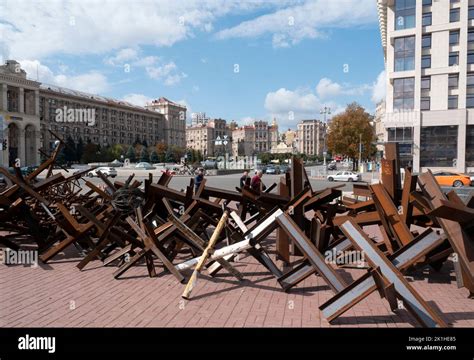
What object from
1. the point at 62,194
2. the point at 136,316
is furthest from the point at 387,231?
the point at 62,194

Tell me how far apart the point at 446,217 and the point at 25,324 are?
17.2 ft

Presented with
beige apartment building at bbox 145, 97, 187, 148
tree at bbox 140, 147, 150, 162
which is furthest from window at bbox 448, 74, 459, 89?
beige apartment building at bbox 145, 97, 187, 148

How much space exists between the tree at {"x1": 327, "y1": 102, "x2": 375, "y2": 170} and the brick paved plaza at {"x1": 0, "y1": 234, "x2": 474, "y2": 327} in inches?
1731

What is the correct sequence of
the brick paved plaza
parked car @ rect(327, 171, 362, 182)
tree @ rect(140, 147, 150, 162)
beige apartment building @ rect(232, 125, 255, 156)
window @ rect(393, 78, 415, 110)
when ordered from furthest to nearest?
beige apartment building @ rect(232, 125, 255, 156)
tree @ rect(140, 147, 150, 162)
window @ rect(393, 78, 415, 110)
parked car @ rect(327, 171, 362, 182)
the brick paved plaza

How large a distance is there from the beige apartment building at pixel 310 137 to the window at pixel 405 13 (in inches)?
5236

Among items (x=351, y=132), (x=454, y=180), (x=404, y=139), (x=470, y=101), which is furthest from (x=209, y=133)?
(x=454, y=180)

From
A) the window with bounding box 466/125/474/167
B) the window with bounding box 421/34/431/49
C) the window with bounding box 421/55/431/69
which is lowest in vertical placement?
the window with bounding box 466/125/474/167

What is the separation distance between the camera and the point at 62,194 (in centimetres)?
1127

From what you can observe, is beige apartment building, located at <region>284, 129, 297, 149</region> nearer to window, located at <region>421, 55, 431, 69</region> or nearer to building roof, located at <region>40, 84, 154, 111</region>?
building roof, located at <region>40, 84, 154, 111</region>

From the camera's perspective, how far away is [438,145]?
41.9 m

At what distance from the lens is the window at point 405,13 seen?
4153 centimetres

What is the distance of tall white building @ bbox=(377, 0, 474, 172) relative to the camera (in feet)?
132

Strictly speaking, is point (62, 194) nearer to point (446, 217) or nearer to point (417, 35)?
point (446, 217)

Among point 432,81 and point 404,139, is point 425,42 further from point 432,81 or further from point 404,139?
point 404,139
